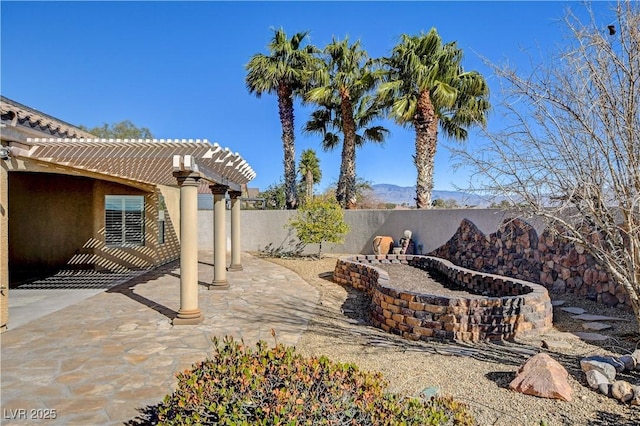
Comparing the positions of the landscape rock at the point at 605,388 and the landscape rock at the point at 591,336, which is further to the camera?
the landscape rock at the point at 591,336

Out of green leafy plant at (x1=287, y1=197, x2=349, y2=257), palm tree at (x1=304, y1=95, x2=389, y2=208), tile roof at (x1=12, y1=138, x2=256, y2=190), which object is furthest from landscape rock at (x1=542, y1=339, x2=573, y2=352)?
palm tree at (x1=304, y1=95, x2=389, y2=208)

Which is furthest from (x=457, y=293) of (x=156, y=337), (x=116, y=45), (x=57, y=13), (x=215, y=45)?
(x=116, y=45)

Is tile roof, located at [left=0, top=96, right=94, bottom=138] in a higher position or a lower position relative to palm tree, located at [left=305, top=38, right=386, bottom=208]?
lower

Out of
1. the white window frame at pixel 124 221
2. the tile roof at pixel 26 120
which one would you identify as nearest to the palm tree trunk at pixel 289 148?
the white window frame at pixel 124 221

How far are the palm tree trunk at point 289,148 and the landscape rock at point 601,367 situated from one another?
1506 cm

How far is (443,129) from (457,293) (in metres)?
11.5

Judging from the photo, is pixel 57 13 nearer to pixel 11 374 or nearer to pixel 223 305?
pixel 223 305

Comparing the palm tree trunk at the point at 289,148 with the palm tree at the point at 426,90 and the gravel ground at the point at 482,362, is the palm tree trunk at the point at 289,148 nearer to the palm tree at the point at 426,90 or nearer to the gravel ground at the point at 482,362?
the palm tree at the point at 426,90

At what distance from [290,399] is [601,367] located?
3.87m

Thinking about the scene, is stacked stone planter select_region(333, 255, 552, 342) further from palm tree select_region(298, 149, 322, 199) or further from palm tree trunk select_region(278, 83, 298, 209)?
palm tree select_region(298, 149, 322, 199)

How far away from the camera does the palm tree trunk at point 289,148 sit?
18647mm

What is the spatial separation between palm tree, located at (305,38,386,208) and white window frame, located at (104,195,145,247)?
28.3 feet

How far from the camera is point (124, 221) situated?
41.6ft

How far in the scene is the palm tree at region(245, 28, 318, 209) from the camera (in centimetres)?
1739
